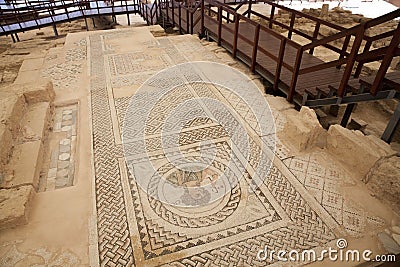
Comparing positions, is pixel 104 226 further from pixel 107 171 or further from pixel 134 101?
pixel 134 101

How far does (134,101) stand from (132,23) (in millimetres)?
10546

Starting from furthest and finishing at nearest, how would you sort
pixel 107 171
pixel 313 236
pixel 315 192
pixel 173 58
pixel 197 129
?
pixel 173 58 → pixel 197 129 → pixel 107 171 → pixel 315 192 → pixel 313 236

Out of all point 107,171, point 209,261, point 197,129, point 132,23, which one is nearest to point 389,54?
point 197,129

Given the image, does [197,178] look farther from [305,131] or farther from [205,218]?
[305,131]

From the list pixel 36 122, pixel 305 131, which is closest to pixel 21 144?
pixel 36 122

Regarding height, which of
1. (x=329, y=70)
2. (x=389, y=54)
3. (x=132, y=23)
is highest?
(x=389, y=54)

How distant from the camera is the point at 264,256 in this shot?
7.48 ft

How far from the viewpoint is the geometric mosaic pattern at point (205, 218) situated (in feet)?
7.55

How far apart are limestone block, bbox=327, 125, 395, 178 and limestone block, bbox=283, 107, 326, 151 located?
0.42 feet

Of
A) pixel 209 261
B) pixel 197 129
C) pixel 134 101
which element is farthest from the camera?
pixel 134 101

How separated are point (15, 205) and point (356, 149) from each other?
3.42 meters

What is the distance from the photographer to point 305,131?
3270 mm

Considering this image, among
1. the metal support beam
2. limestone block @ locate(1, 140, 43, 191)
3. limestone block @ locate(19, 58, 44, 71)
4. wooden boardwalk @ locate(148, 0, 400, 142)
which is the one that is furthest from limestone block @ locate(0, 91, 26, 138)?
the metal support beam

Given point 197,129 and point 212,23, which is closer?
point 197,129
